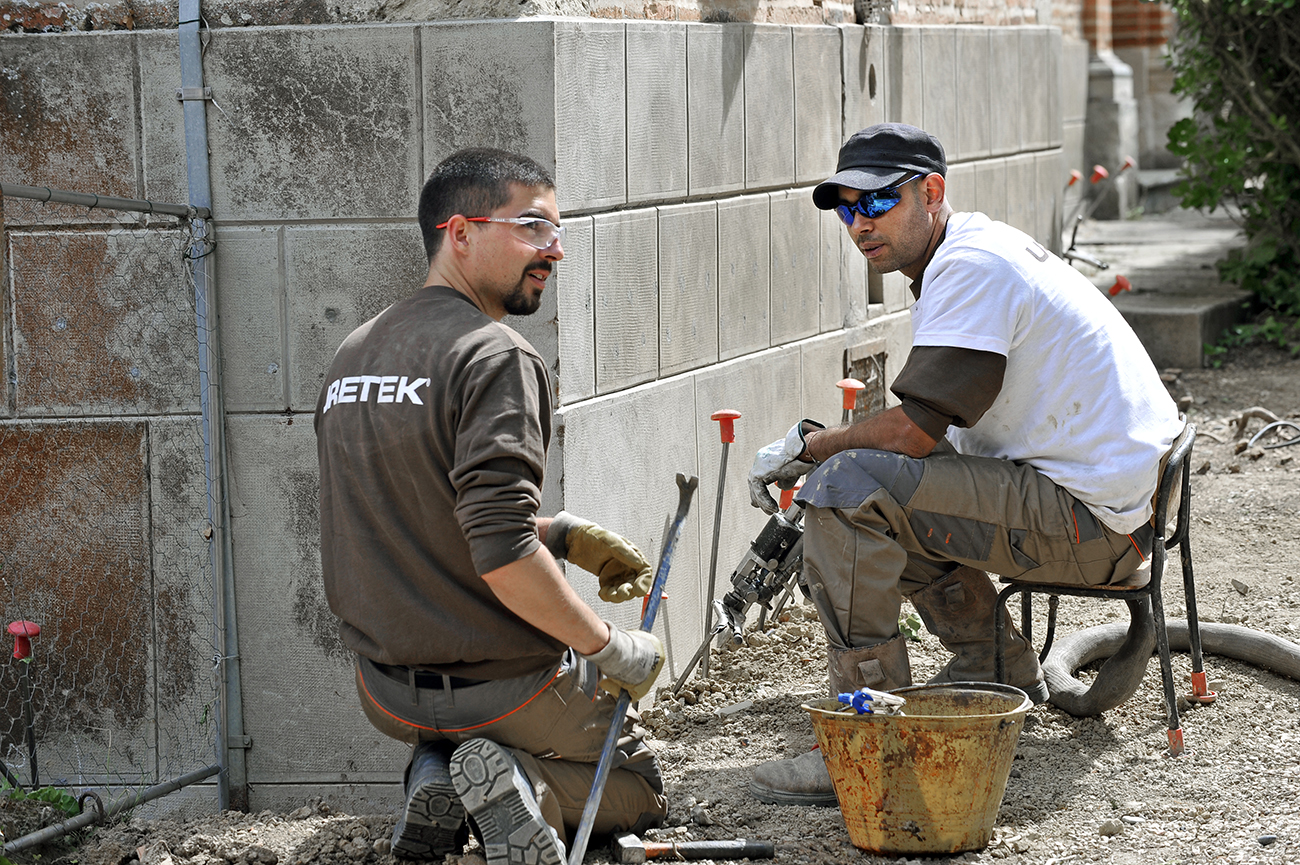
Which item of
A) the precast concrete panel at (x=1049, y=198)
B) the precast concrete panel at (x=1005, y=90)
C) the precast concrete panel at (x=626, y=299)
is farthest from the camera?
the precast concrete panel at (x=1049, y=198)

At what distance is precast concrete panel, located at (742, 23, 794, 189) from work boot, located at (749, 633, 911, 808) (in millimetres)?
1968

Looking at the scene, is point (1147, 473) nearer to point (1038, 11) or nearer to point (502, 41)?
point (502, 41)

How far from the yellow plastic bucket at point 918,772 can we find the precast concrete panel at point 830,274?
2.57 m

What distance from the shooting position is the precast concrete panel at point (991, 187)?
6.94 m

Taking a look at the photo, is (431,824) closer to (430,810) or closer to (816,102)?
(430,810)

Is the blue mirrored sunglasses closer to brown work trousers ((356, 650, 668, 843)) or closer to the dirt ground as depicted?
brown work trousers ((356, 650, 668, 843))

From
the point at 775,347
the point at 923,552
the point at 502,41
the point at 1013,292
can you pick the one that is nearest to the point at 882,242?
the point at 1013,292

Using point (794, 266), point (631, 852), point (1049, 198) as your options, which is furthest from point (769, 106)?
point (1049, 198)

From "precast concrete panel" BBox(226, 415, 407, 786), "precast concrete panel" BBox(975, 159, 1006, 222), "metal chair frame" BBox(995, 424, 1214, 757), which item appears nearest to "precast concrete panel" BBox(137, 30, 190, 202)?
"precast concrete panel" BBox(226, 415, 407, 786)

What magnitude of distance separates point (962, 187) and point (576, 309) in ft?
11.6

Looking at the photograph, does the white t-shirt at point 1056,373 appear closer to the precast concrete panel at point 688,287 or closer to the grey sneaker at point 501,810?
the precast concrete panel at point 688,287

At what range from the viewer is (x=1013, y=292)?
10.9ft

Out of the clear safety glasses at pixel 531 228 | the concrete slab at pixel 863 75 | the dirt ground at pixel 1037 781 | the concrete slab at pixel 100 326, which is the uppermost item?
the concrete slab at pixel 863 75

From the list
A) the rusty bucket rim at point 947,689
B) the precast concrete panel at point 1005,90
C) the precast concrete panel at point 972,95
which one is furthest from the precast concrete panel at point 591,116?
the precast concrete panel at point 1005,90
